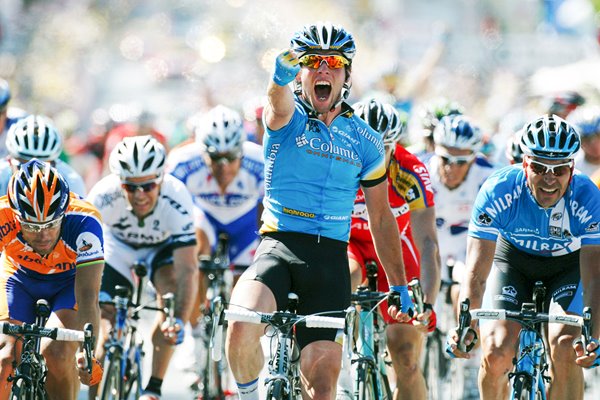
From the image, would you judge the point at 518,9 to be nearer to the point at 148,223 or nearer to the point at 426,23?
the point at 426,23

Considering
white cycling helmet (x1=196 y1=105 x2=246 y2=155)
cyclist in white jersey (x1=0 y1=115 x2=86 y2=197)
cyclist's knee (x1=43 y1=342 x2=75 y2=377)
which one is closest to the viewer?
cyclist's knee (x1=43 y1=342 x2=75 y2=377)

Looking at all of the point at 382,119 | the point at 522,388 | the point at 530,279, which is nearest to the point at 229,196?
the point at 382,119

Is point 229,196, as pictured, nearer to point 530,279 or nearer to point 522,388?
point 530,279

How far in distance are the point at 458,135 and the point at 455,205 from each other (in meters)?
0.74

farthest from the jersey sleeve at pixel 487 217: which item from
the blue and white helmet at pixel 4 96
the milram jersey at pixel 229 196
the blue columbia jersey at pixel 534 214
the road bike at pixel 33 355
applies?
the blue and white helmet at pixel 4 96

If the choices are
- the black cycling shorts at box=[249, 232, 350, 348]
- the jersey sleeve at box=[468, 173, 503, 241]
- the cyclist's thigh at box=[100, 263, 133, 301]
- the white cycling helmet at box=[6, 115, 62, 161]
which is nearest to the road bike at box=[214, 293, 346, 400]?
the black cycling shorts at box=[249, 232, 350, 348]

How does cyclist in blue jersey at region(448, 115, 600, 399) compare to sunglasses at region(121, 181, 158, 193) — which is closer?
cyclist in blue jersey at region(448, 115, 600, 399)

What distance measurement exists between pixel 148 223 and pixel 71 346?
2.10 m

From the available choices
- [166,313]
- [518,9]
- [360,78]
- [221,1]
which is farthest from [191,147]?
[221,1]

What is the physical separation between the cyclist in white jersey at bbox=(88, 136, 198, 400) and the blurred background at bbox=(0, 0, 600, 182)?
7294mm

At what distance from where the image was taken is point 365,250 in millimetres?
9000

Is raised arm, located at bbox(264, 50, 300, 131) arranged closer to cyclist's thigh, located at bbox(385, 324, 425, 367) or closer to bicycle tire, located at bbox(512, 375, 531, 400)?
bicycle tire, located at bbox(512, 375, 531, 400)

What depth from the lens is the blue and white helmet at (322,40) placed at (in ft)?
22.6

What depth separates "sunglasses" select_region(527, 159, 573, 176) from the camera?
7.53 meters
